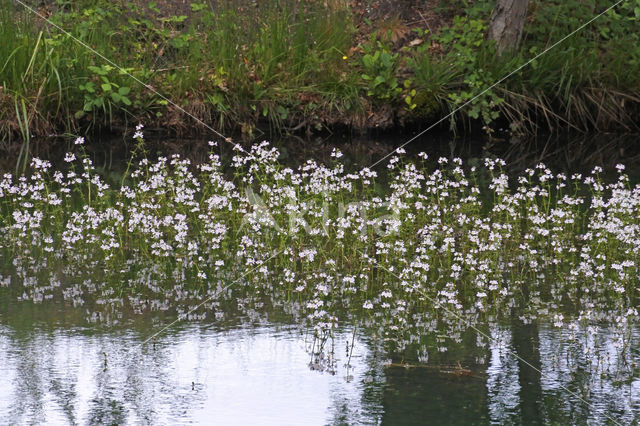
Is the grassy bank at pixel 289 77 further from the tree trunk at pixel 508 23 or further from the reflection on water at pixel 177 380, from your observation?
the reflection on water at pixel 177 380

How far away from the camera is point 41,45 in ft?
41.1

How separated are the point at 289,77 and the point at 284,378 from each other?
795 cm

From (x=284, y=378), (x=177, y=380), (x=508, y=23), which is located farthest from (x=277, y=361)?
(x=508, y=23)

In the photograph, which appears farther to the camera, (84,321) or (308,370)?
(84,321)

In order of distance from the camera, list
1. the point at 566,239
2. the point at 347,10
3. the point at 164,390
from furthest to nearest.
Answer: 1. the point at 347,10
2. the point at 566,239
3. the point at 164,390

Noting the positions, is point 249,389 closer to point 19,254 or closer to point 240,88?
point 19,254

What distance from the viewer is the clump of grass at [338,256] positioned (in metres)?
6.56

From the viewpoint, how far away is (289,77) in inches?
511

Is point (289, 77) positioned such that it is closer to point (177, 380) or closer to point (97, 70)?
point (97, 70)

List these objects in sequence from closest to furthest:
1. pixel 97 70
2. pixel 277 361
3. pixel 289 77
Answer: pixel 277 361 → pixel 97 70 → pixel 289 77

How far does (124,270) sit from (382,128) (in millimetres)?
6477

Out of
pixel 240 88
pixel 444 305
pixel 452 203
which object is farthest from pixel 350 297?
pixel 240 88

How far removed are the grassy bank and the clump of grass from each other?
153 inches

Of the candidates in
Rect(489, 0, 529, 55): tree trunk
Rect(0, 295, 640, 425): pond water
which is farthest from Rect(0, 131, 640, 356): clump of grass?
Rect(489, 0, 529, 55): tree trunk
